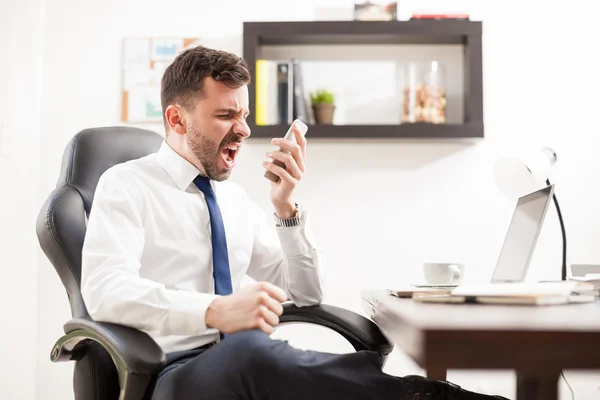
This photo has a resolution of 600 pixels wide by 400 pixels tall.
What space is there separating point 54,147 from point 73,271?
4.43 ft

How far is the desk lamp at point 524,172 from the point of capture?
75.8 inches

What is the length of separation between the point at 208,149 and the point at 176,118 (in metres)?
0.14

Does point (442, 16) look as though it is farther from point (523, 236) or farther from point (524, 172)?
point (523, 236)

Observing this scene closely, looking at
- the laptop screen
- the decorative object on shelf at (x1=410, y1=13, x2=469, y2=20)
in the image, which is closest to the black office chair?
the laptop screen

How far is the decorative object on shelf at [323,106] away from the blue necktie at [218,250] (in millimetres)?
1032

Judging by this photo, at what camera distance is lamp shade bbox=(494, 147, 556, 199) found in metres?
1.92

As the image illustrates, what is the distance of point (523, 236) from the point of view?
1.62m

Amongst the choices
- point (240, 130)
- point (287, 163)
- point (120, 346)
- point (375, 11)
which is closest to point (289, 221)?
point (287, 163)

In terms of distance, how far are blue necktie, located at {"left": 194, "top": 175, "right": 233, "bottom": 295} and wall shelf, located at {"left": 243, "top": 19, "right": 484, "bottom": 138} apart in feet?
3.15

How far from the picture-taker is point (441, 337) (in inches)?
29.5

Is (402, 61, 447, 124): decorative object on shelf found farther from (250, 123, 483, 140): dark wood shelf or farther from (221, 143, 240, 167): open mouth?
(221, 143, 240, 167): open mouth

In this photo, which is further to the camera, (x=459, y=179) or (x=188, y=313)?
(x=459, y=179)

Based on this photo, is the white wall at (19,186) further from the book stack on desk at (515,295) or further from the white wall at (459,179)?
the book stack on desk at (515,295)

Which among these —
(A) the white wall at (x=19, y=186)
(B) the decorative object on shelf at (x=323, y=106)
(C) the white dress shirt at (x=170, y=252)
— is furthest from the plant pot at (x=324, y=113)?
(A) the white wall at (x=19, y=186)
